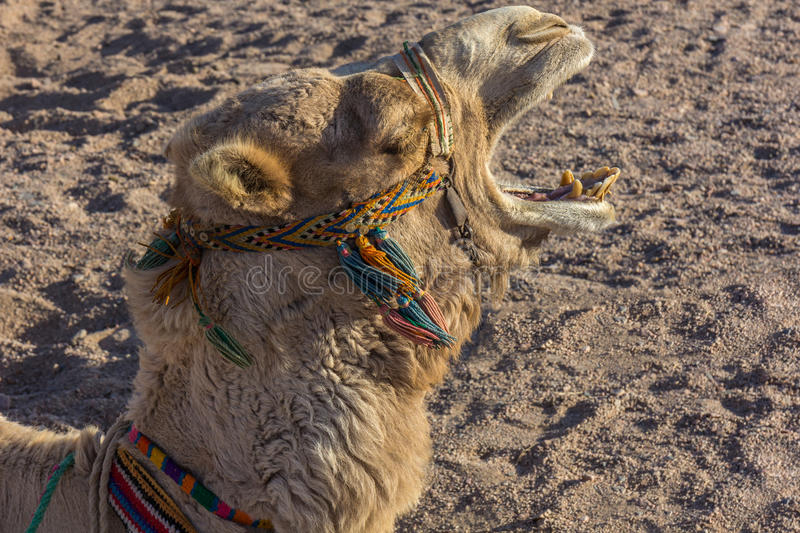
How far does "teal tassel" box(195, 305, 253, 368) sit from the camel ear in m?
0.33

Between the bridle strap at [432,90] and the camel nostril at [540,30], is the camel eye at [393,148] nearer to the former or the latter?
the bridle strap at [432,90]

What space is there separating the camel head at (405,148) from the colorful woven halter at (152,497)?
570 mm

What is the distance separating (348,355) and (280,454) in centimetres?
32

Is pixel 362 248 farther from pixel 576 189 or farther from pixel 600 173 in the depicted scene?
pixel 600 173

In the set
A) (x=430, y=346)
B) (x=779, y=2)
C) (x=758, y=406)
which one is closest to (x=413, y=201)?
(x=430, y=346)

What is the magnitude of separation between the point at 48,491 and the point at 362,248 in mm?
1207

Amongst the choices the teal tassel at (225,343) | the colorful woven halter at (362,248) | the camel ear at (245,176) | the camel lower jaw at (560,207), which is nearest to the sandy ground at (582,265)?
the camel lower jaw at (560,207)

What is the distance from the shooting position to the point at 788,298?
4371 millimetres

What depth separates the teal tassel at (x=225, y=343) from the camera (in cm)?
209

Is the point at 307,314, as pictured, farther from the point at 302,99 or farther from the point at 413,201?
the point at 302,99

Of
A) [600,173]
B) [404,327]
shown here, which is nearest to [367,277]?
[404,327]

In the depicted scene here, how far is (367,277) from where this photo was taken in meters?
2.12

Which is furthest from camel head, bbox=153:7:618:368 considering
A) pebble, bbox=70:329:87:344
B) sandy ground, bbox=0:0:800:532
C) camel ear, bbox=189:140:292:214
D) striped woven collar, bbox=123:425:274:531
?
pebble, bbox=70:329:87:344

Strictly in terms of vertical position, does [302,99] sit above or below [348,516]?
above
